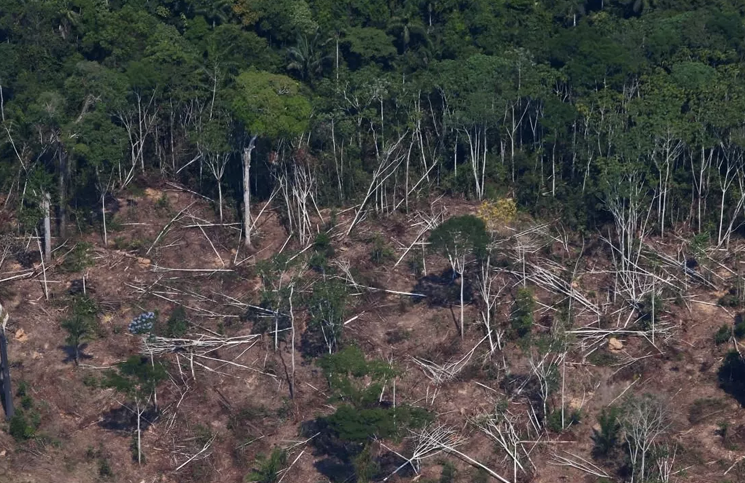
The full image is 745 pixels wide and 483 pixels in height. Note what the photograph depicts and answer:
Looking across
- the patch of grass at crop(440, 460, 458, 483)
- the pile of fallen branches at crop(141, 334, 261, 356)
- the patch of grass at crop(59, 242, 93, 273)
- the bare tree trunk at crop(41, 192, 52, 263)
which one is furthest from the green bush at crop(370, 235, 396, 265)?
the bare tree trunk at crop(41, 192, 52, 263)

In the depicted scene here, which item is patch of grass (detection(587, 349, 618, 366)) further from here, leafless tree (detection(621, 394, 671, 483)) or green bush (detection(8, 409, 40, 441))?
green bush (detection(8, 409, 40, 441))

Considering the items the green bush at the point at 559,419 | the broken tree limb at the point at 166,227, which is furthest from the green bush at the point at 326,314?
the green bush at the point at 559,419

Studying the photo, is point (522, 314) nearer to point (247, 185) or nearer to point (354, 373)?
point (354, 373)

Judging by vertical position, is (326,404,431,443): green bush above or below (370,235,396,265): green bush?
below

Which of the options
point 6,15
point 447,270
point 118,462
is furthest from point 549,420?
point 6,15

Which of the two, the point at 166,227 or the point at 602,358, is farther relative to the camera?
the point at 166,227

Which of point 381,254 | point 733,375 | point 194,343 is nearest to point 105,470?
point 194,343
